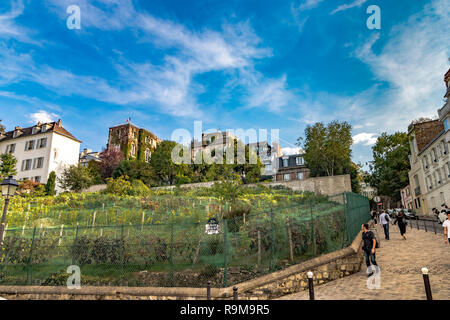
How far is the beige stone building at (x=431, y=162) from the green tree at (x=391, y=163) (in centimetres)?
707

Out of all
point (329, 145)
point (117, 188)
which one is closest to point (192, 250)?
point (117, 188)

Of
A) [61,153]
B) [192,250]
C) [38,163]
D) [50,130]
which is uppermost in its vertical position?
[50,130]

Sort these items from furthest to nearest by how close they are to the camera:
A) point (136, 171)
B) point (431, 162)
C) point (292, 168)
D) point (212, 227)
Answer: point (292, 168) < point (136, 171) < point (431, 162) < point (212, 227)

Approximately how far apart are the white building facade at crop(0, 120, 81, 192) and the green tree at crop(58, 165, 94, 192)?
11.2 ft

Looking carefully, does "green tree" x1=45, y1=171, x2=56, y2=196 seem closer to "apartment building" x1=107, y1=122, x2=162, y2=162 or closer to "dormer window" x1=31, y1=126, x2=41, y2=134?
"dormer window" x1=31, y1=126, x2=41, y2=134

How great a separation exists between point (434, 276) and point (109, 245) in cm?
1079

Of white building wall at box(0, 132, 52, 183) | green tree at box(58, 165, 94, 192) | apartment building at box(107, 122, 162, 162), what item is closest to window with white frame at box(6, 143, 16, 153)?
white building wall at box(0, 132, 52, 183)

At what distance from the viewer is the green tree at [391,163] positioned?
163ft

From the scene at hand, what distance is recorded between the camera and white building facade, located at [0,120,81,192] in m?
43.2

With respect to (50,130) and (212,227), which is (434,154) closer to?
(212,227)

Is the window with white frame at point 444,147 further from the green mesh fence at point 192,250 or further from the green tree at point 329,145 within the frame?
the green mesh fence at point 192,250

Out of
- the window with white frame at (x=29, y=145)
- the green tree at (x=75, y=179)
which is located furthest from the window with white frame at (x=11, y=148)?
the green tree at (x=75, y=179)

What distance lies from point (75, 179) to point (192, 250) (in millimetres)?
35440

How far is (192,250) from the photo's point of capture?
9.98 metres
